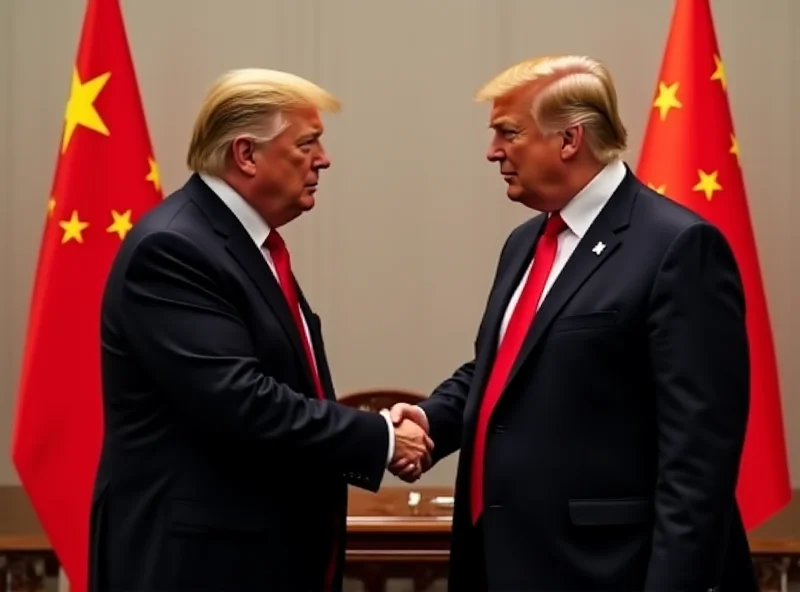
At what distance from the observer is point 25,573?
4.33 metres

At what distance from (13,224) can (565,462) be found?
10.8 feet

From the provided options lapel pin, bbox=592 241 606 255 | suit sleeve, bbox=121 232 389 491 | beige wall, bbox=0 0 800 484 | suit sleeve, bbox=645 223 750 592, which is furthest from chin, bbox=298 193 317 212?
beige wall, bbox=0 0 800 484

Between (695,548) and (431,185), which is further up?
(431,185)

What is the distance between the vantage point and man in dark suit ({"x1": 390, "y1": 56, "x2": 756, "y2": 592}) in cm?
209

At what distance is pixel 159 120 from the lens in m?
4.82

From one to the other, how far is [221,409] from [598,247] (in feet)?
2.52

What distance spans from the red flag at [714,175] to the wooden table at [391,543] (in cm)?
19

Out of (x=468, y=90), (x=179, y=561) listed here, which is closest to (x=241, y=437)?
(x=179, y=561)

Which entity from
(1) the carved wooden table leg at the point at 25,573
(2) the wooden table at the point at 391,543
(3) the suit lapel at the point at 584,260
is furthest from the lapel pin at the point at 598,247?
(1) the carved wooden table leg at the point at 25,573

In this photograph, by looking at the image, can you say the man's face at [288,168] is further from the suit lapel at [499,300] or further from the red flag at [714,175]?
the red flag at [714,175]

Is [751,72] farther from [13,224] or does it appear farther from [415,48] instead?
[13,224]

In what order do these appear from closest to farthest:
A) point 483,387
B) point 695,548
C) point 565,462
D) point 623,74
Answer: point 695,548, point 565,462, point 483,387, point 623,74

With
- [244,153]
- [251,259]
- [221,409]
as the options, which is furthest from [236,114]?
[221,409]

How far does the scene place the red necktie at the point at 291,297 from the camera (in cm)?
253
